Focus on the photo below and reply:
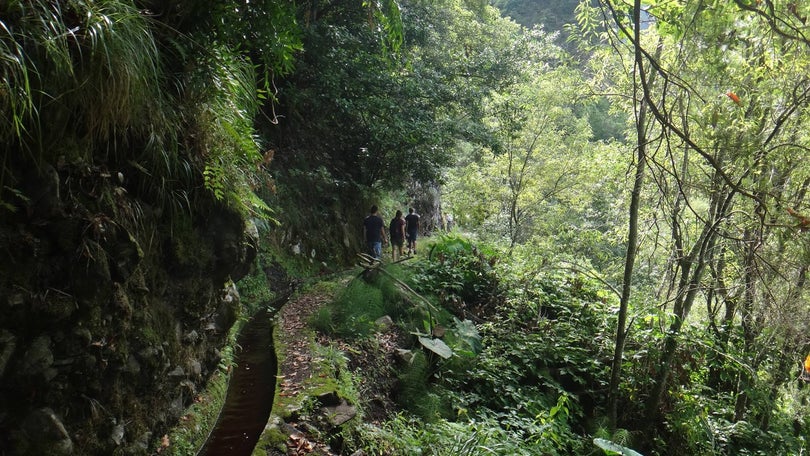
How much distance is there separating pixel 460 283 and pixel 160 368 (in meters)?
6.88

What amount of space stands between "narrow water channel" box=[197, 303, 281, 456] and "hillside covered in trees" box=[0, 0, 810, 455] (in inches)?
12.2

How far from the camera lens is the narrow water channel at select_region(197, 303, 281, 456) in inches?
162

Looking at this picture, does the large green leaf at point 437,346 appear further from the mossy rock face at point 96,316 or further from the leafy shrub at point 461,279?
the mossy rock face at point 96,316

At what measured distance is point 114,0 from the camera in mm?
2863


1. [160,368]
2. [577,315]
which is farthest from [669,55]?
[160,368]

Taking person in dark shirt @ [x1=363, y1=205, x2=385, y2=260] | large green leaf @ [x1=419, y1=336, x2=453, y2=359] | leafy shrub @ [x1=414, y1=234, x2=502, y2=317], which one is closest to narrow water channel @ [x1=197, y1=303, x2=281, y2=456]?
large green leaf @ [x1=419, y1=336, x2=453, y2=359]

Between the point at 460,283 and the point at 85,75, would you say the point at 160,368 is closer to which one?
the point at 85,75

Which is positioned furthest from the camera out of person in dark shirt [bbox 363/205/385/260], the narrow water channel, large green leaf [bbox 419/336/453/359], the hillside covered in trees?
person in dark shirt [bbox 363/205/385/260]

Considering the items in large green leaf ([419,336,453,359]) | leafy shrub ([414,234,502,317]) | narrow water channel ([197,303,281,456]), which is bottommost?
narrow water channel ([197,303,281,456])

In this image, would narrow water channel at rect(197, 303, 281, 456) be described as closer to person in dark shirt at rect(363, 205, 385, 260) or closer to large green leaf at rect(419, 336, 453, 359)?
large green leaf at rect(419, 336, 453, 359)

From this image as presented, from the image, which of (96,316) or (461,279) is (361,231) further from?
(96,316)

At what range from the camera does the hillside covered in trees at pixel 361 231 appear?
2.58 metres

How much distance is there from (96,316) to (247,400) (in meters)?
2.41

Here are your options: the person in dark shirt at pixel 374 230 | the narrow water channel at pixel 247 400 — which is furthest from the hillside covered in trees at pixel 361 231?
the person in dark shirt at pixel 374 230
